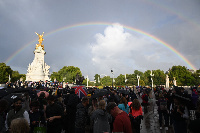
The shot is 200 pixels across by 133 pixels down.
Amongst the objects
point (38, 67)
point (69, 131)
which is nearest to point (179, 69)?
point (38, 67)

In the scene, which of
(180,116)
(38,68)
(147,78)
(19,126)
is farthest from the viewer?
(147,78)

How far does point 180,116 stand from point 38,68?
60.4 meters

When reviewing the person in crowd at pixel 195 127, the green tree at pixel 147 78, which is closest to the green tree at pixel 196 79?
the green tree at pixel 147 78

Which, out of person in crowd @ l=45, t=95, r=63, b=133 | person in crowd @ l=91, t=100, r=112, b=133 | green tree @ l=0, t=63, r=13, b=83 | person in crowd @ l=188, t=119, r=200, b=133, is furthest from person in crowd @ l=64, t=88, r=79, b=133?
green tree @ l=0, t=63, r=13, b=83

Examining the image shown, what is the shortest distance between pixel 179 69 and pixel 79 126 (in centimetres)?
11229

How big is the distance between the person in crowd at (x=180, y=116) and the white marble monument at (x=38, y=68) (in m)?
58.3

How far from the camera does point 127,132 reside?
3.71 meters

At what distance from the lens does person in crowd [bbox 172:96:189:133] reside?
5.14m

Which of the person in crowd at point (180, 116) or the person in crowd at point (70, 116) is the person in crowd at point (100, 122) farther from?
the person in crowd at point (70, 116)

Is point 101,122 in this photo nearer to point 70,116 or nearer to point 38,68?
point 70,116

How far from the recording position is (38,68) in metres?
60.3

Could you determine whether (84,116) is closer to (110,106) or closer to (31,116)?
(110,106)

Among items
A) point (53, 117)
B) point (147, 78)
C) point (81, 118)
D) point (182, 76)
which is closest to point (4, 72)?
point (147, 78)

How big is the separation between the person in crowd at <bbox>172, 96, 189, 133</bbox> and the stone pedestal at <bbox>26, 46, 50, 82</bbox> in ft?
191
